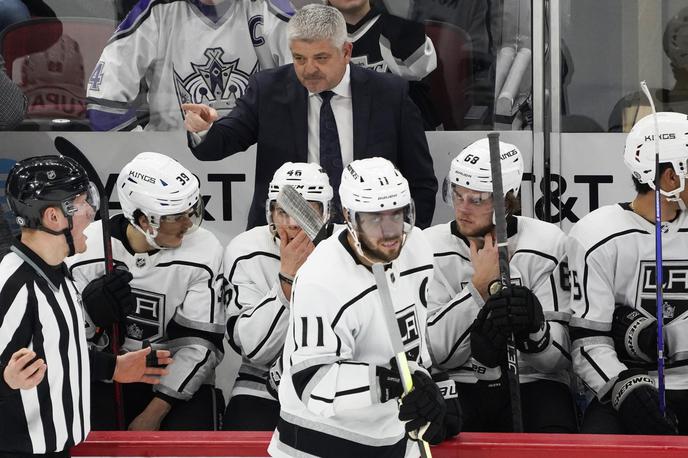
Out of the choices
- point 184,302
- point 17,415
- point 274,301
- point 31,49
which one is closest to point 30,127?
point 31,49

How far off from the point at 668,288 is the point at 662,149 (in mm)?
362

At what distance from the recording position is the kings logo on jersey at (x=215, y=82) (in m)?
3.71

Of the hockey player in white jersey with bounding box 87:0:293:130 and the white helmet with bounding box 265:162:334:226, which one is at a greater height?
the hockey player in white jersey with bounding box 87:0:293:130

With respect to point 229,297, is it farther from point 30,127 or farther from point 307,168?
point 30,127

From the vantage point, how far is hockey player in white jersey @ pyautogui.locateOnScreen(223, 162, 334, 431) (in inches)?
117

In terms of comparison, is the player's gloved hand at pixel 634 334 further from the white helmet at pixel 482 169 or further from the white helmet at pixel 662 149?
the white helmet at pixel 482 169

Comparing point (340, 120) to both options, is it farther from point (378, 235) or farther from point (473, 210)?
point (378, 235)

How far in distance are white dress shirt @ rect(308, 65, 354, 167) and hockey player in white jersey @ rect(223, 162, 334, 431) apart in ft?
0.92

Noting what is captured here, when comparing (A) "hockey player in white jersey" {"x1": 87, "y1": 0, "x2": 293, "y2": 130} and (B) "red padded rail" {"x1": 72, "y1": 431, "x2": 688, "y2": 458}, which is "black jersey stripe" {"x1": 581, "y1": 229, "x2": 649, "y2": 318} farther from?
(A) "hockey player in white jersey" {"x1": 87, "y1": 0, "x2": 293, "y2": 130}

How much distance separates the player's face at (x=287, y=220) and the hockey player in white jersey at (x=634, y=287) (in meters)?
0.70

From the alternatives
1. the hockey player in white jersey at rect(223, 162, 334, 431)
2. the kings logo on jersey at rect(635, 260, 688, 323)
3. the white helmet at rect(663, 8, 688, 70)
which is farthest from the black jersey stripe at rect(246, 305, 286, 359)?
the white helmet at rect(663, 8, 688, 70)

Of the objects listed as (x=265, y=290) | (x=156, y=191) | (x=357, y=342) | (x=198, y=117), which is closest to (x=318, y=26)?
(x=198, y=117)

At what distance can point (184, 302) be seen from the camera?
3.14 metres

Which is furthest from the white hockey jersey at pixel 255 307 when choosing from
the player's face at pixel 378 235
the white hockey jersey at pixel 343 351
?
the player's face at pixel 378 235
